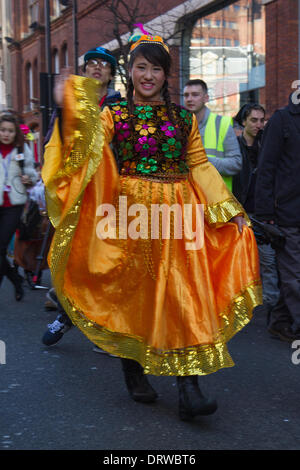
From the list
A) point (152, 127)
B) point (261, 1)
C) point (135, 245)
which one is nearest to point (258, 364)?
point (135, 245)

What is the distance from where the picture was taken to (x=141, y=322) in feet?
10.3

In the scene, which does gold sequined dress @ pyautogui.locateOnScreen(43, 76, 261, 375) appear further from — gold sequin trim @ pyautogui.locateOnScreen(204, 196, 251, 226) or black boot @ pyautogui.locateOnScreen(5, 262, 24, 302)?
black boot @ pyautogui.locateOnScreen(5, 262, 24, 302)

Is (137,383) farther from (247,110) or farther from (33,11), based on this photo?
(33,11)

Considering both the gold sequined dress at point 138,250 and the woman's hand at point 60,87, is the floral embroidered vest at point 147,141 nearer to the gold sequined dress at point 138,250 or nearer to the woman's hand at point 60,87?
the gold sequined dress at point 138,250

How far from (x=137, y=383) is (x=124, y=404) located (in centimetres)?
13

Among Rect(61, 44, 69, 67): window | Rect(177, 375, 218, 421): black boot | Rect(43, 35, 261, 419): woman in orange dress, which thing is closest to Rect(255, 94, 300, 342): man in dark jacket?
Rect(43, 35, 261, 419): woman in orange dress

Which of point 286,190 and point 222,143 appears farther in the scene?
point 222,143

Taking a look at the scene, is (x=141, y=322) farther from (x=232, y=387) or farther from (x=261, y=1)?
(x=261, y=1)

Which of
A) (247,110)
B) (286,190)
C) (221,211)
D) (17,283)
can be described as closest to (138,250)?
(221,211)

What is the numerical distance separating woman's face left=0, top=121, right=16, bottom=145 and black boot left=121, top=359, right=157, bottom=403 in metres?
3.55

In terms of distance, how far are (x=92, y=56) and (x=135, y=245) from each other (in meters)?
1.88

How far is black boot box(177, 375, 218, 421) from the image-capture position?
301 centimetres

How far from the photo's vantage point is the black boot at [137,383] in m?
3.38

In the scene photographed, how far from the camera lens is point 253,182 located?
577 centimetres
